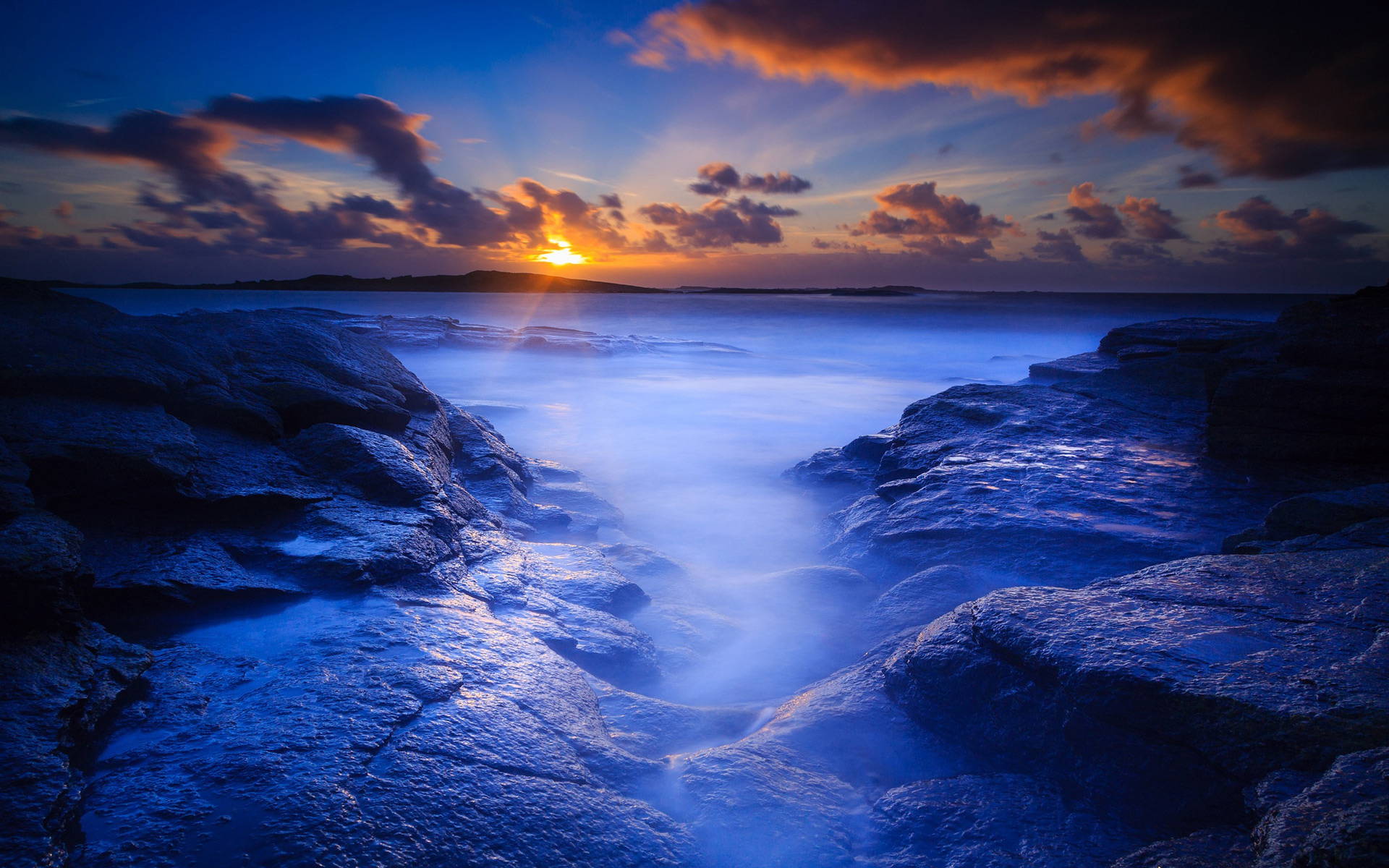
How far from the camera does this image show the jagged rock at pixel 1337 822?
1.61 metres

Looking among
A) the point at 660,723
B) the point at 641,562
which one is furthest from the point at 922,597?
the point at 641,562

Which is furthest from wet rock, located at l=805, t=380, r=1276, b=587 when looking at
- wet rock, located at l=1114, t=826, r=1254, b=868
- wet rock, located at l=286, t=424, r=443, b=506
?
wet rock, located at l=286, t=424, r=443, b=506

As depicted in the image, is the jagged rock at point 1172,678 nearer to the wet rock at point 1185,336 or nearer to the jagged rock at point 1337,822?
the jagged rock at point 1337,822

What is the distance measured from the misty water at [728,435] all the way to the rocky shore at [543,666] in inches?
18.4

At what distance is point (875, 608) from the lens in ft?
17.9

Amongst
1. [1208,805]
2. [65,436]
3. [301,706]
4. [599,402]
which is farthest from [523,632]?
[599,402]

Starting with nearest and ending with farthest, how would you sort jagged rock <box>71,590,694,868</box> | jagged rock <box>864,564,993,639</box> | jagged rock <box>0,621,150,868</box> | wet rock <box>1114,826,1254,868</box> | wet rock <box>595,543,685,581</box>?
jagged rock <box>0,621,150,868</box>, jagged rock <box>71,590,694,868</box>, wet rock <box>1114,826,1254,868</box>, jagged rock <box>864,564,993,639</box>, wet rock <box>595,543,685,581</box>

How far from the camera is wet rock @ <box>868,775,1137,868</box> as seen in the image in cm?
255

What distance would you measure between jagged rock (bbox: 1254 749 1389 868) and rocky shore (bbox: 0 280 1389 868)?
0.01m

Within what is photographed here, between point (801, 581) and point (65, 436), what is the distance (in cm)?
578

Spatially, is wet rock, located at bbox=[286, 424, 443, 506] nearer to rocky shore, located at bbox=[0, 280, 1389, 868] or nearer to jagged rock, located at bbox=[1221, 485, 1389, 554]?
rocky shore, located at bbox=[0, 280, 1389, 868]

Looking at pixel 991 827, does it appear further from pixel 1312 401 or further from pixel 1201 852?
pixel 1312 401

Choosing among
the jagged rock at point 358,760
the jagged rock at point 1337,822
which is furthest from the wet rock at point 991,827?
the jagged rock at point 358,760

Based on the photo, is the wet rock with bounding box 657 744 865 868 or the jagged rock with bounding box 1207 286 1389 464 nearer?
the wet rock with bounding box 657 744 865 868
